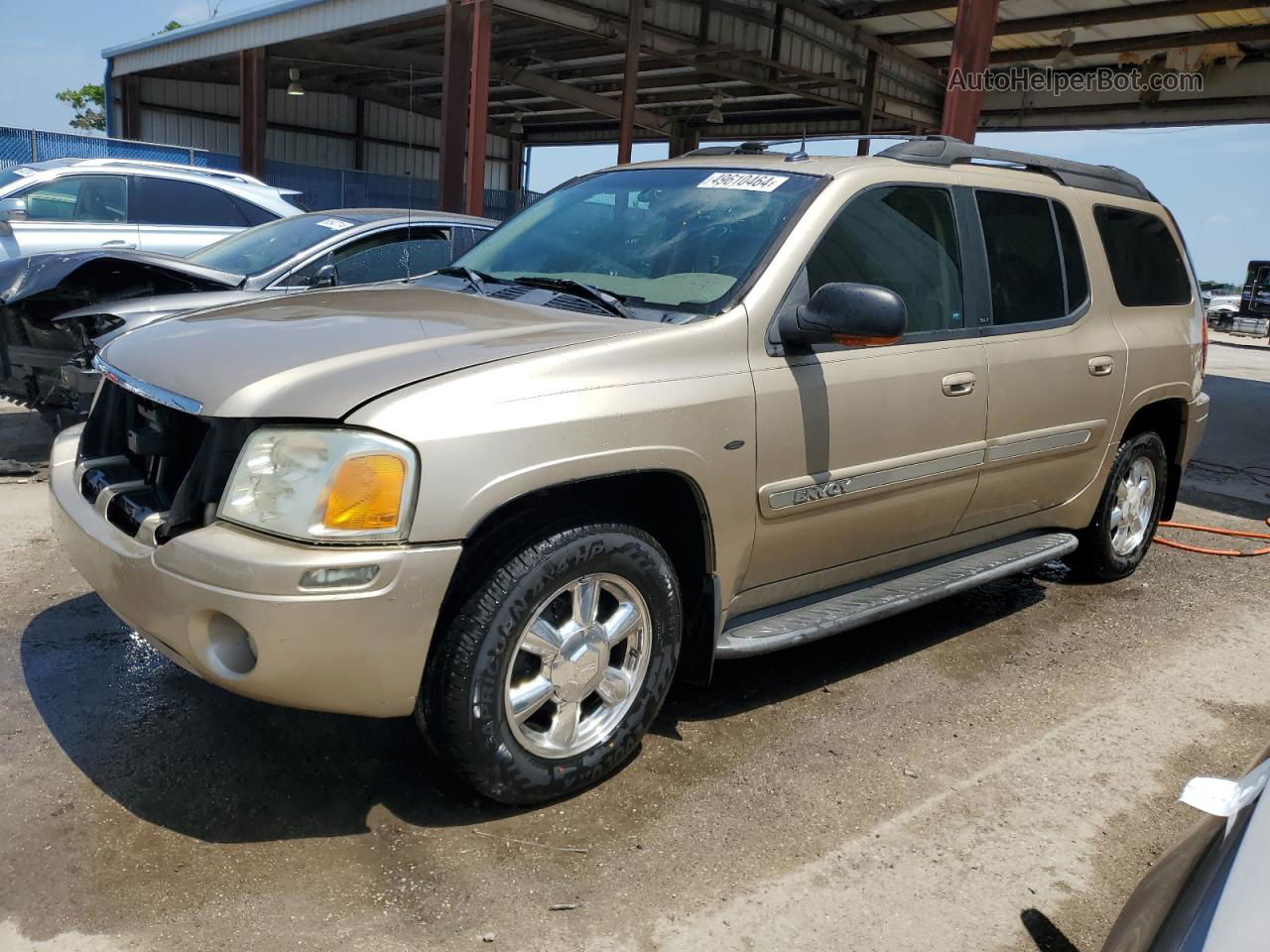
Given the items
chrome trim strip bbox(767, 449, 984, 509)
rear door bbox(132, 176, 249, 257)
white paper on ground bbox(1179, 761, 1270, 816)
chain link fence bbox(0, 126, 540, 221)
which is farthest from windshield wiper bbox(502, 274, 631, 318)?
chain link fence bbox(0, 126, 540, 221)

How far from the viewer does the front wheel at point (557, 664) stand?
2625 mm

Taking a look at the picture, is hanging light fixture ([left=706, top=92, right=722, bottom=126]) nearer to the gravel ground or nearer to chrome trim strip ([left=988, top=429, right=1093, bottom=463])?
chrome trim strip ([left=988, top=429, right=1093, bottom=463])

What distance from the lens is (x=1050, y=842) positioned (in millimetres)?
2930

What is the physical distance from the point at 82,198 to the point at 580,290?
718 centimetres

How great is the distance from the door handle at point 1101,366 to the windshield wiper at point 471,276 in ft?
8.30

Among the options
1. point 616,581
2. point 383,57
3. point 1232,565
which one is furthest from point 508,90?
point 616,581

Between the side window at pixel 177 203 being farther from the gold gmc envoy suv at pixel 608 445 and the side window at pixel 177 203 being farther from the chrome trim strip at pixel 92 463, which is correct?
the chrome trim strip at pixel 92 463

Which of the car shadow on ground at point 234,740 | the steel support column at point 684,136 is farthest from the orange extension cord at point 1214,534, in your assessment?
the steel support column at point 684,136

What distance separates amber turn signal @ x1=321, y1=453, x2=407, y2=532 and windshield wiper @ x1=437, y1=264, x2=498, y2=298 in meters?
1.31

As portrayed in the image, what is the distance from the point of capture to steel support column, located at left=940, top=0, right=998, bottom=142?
31.6ft

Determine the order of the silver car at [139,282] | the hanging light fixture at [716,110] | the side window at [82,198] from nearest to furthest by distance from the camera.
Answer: the silver car at [139,282], the side window at [82,198], the hanging light fixture at [716,110]

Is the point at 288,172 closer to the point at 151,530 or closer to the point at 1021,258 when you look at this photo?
the point at 1021,258

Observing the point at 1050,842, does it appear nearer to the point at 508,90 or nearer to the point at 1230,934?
the point at 1230,934

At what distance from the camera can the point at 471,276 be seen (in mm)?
3875
